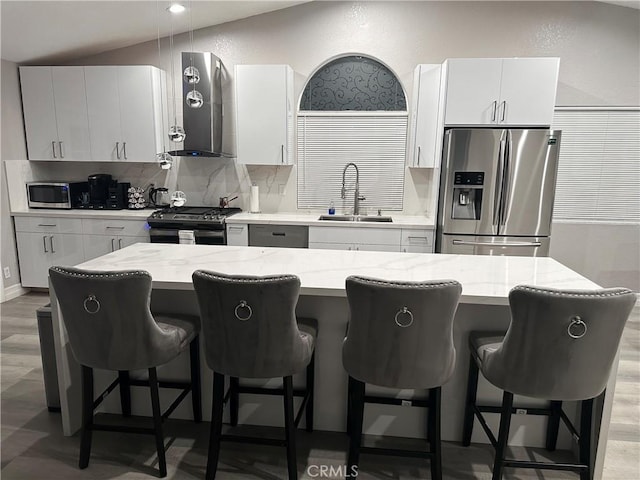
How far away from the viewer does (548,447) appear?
2285 mm

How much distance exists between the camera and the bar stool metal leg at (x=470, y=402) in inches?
85.6

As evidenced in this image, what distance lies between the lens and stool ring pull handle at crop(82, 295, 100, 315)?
1821 mm

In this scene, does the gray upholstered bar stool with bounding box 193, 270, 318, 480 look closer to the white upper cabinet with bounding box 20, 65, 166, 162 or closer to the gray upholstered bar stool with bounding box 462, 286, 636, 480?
the gray upholstered bar stool with bounding box 462, 286, 636, 480

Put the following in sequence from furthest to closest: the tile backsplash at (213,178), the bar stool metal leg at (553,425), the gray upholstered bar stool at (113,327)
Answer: the tile backsplash at (213,178) < the bar stool metal leg at (553,425) < the gray upholstered bar stool at (113,327)

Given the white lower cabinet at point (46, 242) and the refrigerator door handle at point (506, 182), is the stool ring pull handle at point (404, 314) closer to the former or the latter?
the refrigerator door handle at point (506, 182)

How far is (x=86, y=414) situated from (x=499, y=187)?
3.39 m

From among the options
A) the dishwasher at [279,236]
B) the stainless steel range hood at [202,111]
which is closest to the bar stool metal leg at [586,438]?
the dishwasher at [279,236]

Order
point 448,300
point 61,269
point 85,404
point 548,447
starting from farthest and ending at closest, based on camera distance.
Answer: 1. point 548,447
2. point 85,404
3. point 61,269
4. point 448,300

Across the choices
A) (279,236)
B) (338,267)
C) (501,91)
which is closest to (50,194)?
(279,236)

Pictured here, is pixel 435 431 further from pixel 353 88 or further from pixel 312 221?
pixel 353 88

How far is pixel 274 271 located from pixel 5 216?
3.70 meters

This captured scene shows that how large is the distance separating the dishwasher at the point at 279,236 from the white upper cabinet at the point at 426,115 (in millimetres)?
1335

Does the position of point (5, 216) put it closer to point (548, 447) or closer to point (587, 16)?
point (548, 447)

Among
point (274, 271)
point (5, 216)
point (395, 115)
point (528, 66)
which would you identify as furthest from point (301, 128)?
point (5, 216)
